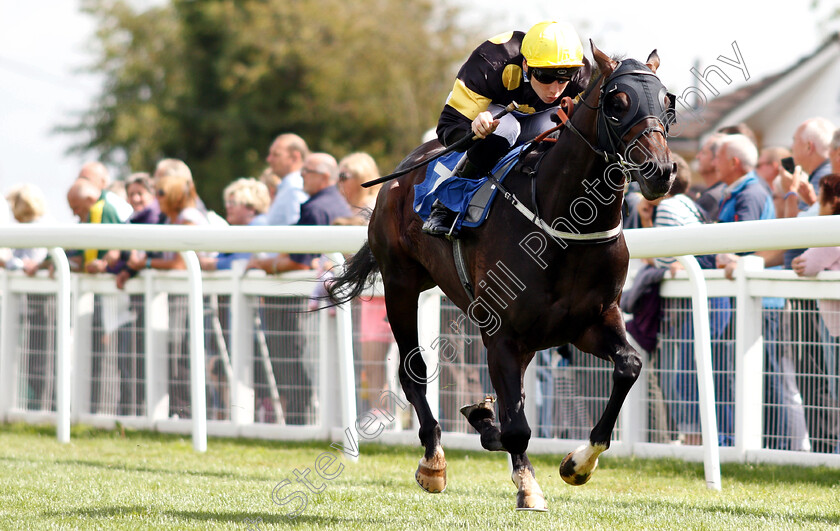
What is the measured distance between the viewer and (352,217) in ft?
25.5

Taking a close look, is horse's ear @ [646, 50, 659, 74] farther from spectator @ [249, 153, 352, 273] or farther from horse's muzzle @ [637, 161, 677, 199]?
spectator @ [249, 153, 352, 273]

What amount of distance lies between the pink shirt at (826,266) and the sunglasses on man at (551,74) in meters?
2.00

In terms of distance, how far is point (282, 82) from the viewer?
37469 millimetres

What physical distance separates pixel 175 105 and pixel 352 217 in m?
31.1

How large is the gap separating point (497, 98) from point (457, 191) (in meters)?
0.45

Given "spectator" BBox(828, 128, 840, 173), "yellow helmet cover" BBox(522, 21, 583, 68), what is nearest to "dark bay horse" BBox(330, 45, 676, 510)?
"yellow helmet cover" BBox(522, 21, 583, 68)

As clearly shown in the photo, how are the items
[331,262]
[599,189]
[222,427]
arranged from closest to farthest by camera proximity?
1. [599,189]
2. [331,262]
3. [222,427]

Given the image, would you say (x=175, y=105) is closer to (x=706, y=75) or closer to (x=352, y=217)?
(x=352, y=217)

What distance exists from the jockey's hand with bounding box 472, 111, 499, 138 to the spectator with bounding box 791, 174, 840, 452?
7.29 ft

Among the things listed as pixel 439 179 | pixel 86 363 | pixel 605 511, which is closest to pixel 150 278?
pixel 86 363

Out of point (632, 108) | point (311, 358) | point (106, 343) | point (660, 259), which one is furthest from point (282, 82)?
point (632, 108)

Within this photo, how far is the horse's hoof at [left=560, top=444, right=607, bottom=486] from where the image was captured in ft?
14.6

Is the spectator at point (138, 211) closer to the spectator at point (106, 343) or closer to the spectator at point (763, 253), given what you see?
the spectator at point (106, 343)

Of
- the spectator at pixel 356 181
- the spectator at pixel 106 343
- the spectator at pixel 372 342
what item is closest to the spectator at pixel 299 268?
the spectator at pixel 356 181
